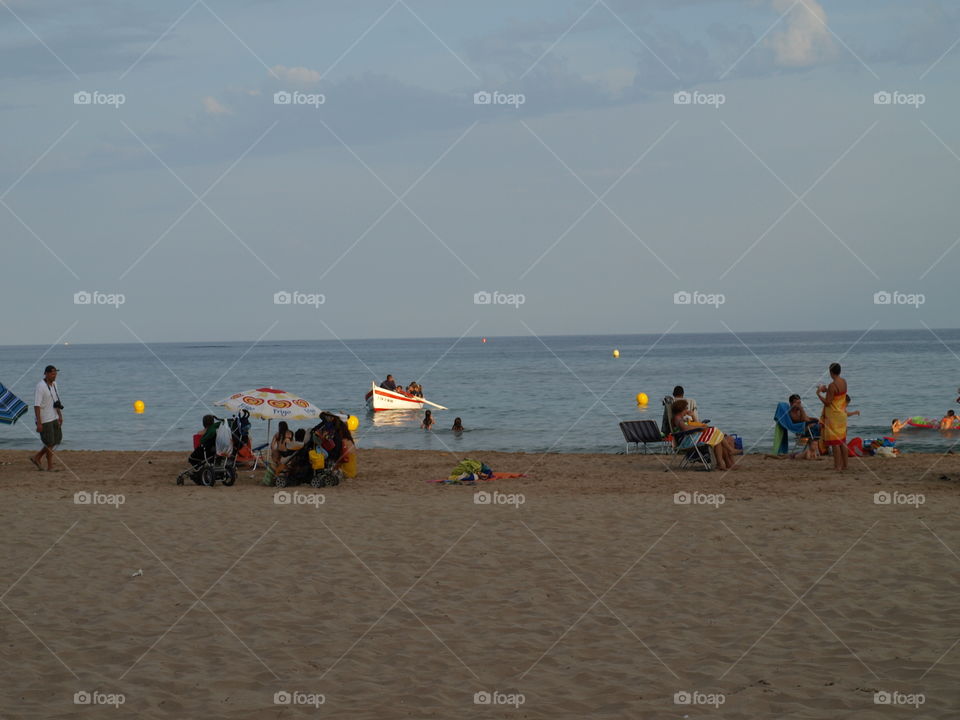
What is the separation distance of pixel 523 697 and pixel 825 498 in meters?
7.58

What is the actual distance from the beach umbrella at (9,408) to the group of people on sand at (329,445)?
14.6 ft

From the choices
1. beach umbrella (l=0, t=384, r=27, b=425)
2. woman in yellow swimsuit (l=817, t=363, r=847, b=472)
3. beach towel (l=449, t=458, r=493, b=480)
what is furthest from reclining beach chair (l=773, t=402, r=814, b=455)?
beach umbrella (l=0, t=384, r=27, b=425)

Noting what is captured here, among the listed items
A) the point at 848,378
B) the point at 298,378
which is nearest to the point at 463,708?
the point at 848,378

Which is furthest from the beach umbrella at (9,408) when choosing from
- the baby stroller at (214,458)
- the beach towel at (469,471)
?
the beach towel at (469,471)

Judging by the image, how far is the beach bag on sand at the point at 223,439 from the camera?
13648 mm

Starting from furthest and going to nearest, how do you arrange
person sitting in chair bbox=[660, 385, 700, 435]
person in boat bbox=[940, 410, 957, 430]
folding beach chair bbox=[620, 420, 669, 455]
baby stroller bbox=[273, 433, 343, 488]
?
person in boat bbox=[940, 410, 957, 430] < folding beach chair bbox=[620, 420, 669, 455] < person sitting in chair bbox=[660, 385, 700, 435] < baby stroller bbox=[273, 433, 343, 488]

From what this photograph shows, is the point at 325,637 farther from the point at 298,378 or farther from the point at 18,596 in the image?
the point at 298,378

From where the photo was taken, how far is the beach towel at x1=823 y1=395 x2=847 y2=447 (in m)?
14.3

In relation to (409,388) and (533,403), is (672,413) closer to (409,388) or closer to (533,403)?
(409,388)

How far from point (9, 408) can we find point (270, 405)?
493 centimetres

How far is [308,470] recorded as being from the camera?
1373 cm

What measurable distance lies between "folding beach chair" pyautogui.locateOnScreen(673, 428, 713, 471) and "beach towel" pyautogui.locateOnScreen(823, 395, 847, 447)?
6.29 ft

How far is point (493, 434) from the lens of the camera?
27031mm

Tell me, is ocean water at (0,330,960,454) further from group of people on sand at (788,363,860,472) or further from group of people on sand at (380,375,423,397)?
group of people on sand at (788,363,860,472)
